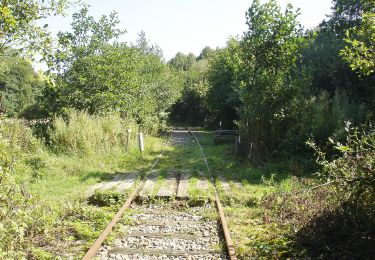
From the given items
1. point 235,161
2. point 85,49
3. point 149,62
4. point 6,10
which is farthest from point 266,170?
point 149,62

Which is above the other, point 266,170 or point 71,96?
point 71,96

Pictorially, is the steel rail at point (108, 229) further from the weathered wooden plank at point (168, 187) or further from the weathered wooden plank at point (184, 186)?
the weathered wooden plank at point (184, 186)

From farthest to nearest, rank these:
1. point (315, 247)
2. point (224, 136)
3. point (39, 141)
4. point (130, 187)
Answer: point (224, 136) < point (39, 141) < point (130, 187) < point (315, 247)

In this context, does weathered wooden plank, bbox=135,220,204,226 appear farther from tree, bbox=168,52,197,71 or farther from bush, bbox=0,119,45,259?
tree, bbox=168,52,197,71

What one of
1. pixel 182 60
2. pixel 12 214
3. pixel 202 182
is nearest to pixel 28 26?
pixel 12 214

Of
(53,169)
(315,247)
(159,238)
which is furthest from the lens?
(53,169)

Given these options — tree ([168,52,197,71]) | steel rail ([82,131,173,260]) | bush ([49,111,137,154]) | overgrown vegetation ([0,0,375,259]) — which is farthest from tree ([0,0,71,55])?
tree ([168,52,197,71])

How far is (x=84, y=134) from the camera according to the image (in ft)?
45.9

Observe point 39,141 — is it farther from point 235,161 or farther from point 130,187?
point 235,161

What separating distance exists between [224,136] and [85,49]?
10.3m

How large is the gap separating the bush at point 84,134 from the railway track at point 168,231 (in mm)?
4896

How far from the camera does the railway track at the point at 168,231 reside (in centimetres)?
570

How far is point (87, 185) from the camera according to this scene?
10438 millimetres

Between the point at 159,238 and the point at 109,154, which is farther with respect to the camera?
the point at 109,154
